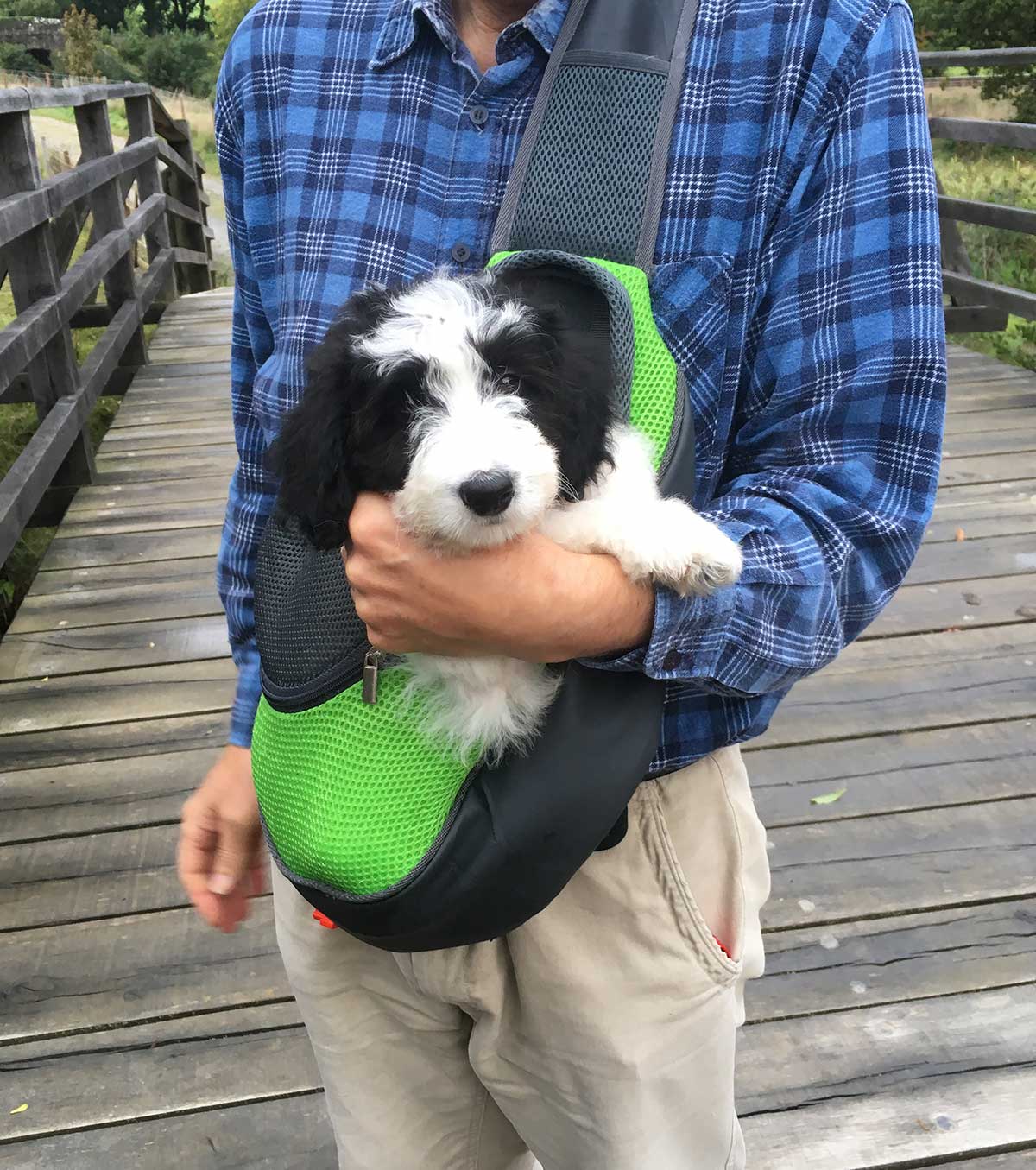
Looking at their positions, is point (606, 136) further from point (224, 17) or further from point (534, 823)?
point (224, 17)

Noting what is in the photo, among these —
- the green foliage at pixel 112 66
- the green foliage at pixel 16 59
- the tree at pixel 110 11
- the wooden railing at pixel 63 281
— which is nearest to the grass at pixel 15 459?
the wooden railing at pixel 63 281

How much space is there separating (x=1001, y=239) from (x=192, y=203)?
29.3 ft

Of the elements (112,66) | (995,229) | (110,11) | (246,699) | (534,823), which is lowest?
(995,229)

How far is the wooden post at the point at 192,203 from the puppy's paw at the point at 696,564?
36.5 feet

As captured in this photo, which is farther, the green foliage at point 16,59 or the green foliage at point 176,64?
the green foliage at point 176,64

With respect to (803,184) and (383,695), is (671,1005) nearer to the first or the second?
(383,695)

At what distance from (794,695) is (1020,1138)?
1457 mm

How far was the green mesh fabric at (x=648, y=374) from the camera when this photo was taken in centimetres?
113

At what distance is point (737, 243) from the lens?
118cm

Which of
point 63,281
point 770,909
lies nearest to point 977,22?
point 63,281

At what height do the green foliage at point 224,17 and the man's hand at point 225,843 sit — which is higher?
the green foliage at point 224,17

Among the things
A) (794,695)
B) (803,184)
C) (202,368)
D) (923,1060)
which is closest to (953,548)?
(794,695)

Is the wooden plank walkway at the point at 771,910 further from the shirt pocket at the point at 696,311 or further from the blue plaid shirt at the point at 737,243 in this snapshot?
the shirt pocket at the point at 696,311

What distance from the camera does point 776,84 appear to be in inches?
45.2
